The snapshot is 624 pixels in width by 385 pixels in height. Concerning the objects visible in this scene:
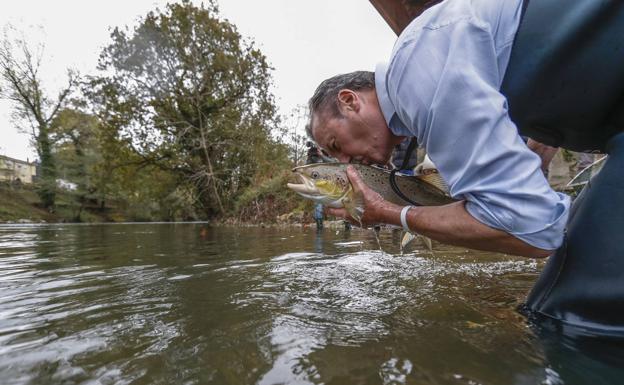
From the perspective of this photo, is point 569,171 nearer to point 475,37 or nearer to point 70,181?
point 475,37

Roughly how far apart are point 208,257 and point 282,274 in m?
1.89

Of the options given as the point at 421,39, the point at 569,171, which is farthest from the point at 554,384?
the point at 569,171

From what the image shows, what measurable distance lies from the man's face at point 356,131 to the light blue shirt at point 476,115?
0.36 m

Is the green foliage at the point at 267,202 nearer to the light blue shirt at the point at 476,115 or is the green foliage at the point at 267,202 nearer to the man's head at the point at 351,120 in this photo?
the man's head at the point at 351,120

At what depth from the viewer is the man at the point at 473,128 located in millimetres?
1278

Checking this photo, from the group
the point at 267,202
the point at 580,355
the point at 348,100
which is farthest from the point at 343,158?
the point at 267,202

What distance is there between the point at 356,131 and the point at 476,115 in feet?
2.46

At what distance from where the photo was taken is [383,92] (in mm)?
1734

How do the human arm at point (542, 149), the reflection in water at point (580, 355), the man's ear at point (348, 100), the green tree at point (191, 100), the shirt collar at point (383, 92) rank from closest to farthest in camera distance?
the reflection in water at point (580, 355) → the shirt collar at point (383, 92) → the man's ear at point (348, 100) → the human arm at point (542, 149) → the green tree at point (191, 100)

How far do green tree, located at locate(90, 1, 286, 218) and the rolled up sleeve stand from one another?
742 inches

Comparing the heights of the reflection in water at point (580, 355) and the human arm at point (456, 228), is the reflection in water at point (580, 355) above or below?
below

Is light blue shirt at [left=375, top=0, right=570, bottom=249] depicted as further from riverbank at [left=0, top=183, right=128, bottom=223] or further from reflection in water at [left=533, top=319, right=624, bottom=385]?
riverbank at [left=0, top=183, right=128, bottom=223]

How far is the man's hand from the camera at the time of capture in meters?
1.84

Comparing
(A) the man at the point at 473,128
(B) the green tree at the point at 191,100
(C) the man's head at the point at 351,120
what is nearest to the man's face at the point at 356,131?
(C) the man's head at the point at 351,120
